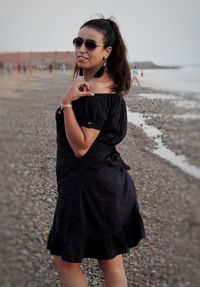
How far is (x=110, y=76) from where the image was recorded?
1332mm

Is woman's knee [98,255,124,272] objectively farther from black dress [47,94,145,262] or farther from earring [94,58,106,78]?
earring [94,58,106,78]

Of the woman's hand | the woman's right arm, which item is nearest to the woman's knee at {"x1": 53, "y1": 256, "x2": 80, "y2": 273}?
the woman's right arm

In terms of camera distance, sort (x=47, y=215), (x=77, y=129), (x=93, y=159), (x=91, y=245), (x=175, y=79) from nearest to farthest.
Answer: (x=77, y=129)
(x=93, y=159)
(x=91, y=245)
(x=175, y=79)
(x=47, y=215)

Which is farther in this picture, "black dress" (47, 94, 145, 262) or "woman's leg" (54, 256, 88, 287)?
"woman's leg" (54, 256, 88, 287)

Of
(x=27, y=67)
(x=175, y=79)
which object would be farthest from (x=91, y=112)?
(x=175, y=79)

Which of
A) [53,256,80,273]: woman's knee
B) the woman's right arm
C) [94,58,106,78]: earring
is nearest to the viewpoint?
the woman's right arm

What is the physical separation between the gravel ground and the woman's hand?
0.32m

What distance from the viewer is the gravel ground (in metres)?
1.46

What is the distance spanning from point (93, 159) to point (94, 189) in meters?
0.10

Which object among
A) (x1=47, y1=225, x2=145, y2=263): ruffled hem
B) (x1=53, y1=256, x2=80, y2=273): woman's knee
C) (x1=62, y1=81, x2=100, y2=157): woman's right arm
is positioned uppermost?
(x1=62, y1=81, x2=100, y2=157): woman's right arm

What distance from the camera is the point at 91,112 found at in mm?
1223

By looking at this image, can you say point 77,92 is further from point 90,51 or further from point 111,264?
point 111,264

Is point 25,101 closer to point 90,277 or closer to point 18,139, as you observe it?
point 18,139

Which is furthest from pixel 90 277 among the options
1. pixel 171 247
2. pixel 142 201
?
pixel 142 201
